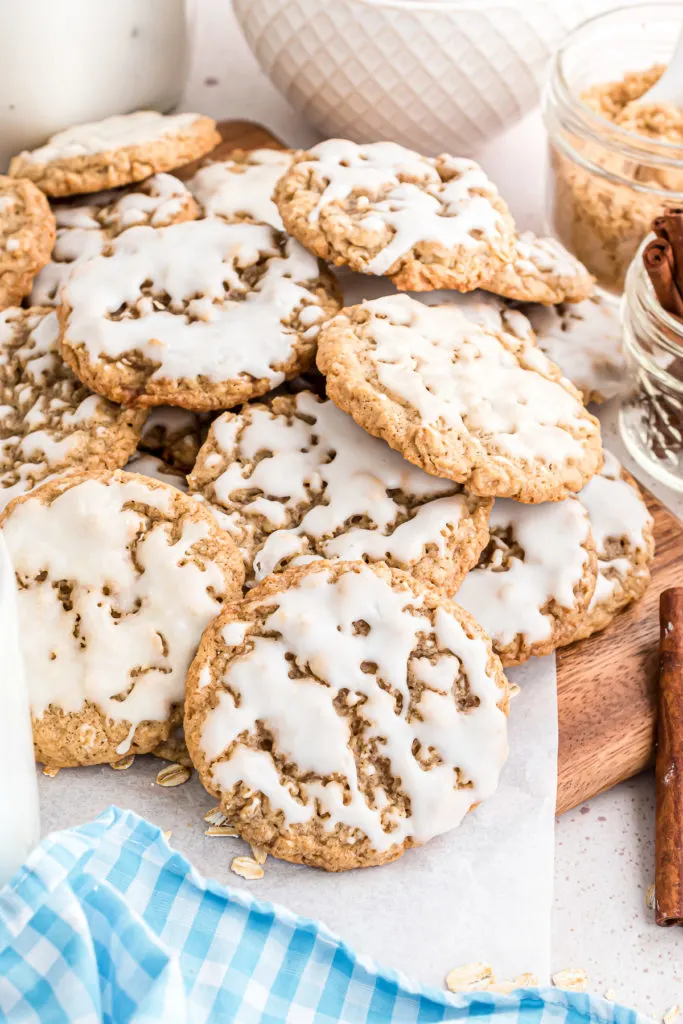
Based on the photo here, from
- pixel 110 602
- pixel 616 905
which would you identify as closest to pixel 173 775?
pixel 110 602

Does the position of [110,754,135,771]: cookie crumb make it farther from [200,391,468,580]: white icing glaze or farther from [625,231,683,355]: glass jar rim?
[625,231,683,355]: glass jar rim

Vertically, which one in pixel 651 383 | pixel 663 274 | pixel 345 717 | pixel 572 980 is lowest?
pixel 572 980

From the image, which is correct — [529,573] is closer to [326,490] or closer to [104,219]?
[326,490]

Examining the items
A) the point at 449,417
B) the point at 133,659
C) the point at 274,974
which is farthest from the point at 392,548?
the point at 274,974

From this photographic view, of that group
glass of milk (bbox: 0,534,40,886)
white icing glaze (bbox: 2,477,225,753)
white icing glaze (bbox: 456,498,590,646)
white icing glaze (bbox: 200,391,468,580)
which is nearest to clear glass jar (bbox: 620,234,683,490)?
white icing glaze (bbox: 456,498,590,646)

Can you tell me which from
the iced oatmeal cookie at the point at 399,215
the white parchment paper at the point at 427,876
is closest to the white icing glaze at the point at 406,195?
the iced oatmeal cookie at the point at 399,215

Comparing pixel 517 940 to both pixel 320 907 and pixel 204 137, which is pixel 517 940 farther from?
pixel 204 137
